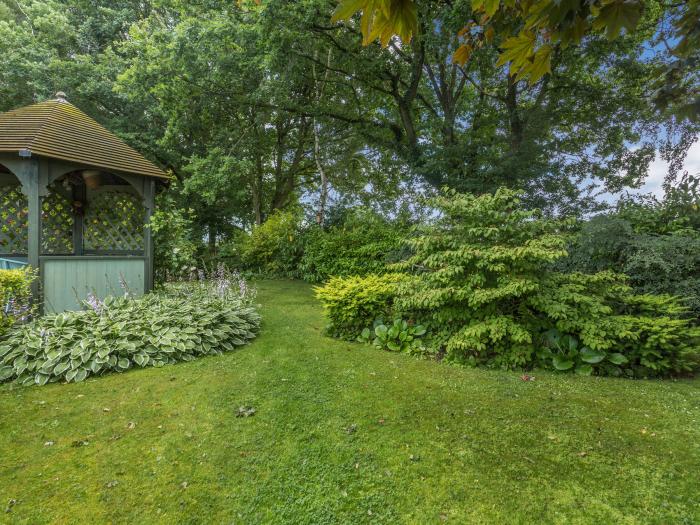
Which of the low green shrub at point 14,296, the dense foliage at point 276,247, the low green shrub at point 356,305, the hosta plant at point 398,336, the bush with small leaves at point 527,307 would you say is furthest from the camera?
the dense foliage at point 276,247

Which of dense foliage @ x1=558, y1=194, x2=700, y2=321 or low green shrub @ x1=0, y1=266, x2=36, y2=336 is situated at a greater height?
dense foliage @ x1=558, y1=194, x2=700, y2=321

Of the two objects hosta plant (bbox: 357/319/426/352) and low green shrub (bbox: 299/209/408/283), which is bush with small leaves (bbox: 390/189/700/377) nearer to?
hosta plant (bbox: 357/319/426/352)

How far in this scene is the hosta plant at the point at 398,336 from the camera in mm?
4459

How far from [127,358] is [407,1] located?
4.30m

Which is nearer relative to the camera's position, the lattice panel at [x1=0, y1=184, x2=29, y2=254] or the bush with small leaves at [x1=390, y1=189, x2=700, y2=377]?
the bush with small leaves at [x1=390, y1=189, x2=700, y2=377]

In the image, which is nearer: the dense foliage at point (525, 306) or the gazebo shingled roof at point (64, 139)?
the dense foliage at point (525, 306)

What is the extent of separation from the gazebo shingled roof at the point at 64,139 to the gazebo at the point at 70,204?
0.01 meters

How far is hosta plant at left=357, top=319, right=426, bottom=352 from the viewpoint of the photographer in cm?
446

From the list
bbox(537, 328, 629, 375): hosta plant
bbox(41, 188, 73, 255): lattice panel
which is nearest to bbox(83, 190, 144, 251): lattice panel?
bbox(41, 188, 73, 255): lattice panel

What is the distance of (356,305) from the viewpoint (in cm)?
490

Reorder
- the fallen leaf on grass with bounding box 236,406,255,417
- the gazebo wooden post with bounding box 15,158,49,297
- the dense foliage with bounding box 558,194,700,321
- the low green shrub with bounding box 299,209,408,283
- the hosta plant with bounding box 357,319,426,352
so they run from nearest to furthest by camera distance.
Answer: the fallen leaf on grass with bounding box 236,406,255,417
the dense foliage with bounding box 558,194,700,321
the hosta plant with bounding box 357,319,426,352
the gazebo wooden post with bounding box 15,158,49,297
the low green shrub with bounding box 299,209,408,283

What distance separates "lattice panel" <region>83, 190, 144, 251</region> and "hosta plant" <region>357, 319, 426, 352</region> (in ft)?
16.1

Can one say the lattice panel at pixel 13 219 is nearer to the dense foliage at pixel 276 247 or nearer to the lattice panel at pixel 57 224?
the lattice panel at pixel 57 224

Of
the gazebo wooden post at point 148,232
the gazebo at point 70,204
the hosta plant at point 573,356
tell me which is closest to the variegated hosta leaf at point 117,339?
the gazebo at point 70,204
